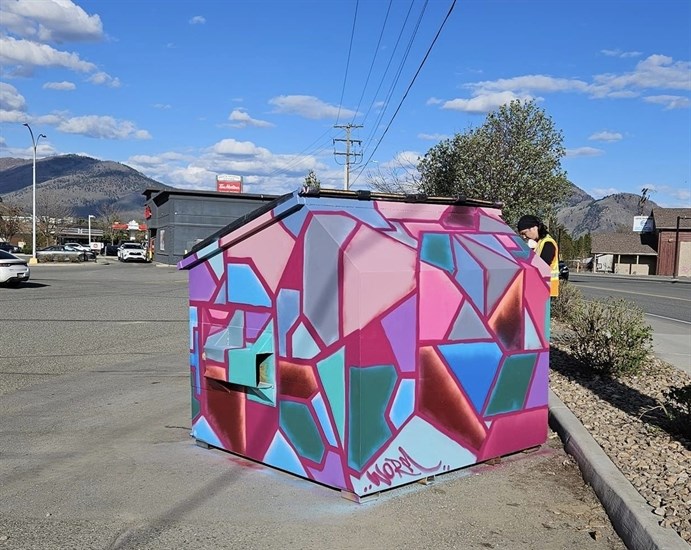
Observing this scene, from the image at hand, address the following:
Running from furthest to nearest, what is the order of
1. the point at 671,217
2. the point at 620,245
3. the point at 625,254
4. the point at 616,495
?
the point at 620,245, the point at 625,254, the point at 671,217, the point at 616,495

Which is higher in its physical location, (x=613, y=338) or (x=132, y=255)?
(x=613, y=338)

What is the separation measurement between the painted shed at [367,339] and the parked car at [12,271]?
18.8 meters

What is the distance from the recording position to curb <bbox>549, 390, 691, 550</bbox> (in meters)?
3.32

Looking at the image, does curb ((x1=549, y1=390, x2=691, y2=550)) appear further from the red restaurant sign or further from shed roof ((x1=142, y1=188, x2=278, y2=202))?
the red restaurant sign

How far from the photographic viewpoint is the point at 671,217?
65438mm

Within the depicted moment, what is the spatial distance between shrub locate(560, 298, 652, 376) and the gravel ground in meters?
0.16

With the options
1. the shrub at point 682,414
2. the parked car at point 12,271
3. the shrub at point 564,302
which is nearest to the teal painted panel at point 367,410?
the shrub at point 682,414

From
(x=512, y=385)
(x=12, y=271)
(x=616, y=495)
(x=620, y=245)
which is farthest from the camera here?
(x=620, y=245)

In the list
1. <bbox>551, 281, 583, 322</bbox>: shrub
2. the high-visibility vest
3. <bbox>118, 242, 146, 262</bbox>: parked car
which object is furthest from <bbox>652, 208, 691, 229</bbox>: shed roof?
the high-visibility vest

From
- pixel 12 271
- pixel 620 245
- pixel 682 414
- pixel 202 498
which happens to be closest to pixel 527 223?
pixel 682 414

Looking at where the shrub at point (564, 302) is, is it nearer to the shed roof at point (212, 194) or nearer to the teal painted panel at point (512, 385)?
the teal painted panel at point (512, 385)

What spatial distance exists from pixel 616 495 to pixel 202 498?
2.53 metres

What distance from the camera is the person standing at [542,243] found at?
6.74 metres

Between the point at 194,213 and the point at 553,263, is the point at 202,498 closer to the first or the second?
the point at 553,263
